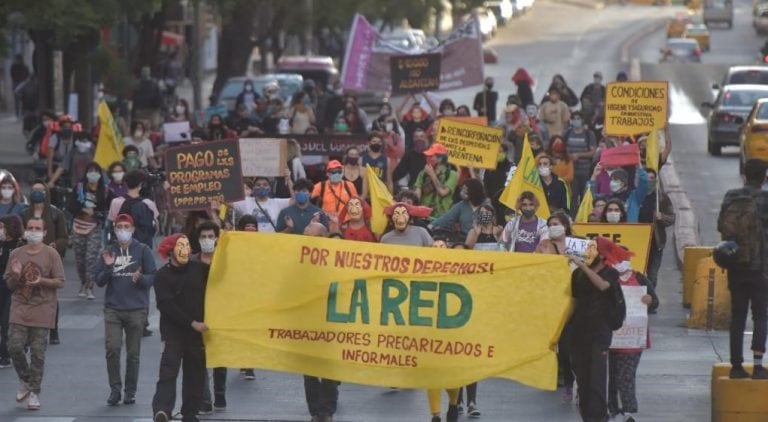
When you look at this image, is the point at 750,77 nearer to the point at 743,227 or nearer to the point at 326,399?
the point at 743,227

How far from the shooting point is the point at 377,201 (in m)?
18.9

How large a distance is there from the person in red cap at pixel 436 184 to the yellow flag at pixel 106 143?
16.1 ft

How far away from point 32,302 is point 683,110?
35.2 meters

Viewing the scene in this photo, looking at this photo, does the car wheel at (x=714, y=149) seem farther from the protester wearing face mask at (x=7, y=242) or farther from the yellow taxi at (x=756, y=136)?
the protester wearing face mask at (x=7, y=242)

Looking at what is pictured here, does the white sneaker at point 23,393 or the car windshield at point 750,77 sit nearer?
the white sneaker at point 23,393

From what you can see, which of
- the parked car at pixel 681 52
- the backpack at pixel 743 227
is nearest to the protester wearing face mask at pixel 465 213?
the backpack at pixel 743 227

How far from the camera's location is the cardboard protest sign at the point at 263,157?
826 inches

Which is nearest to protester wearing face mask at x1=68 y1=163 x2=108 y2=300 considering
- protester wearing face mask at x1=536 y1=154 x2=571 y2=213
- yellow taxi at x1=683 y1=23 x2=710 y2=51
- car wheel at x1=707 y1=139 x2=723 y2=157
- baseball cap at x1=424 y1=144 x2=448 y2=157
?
baseball cap at x1=424 y1=144 x2=448 y2=157

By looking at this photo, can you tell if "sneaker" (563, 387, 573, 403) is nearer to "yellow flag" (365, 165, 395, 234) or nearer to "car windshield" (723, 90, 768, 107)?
"yellow flag" (365, 165, 395, 234)

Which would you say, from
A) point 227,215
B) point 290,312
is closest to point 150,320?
point 227,215

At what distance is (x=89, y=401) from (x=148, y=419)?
3.27 ft

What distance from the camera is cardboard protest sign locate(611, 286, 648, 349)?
14109 mm

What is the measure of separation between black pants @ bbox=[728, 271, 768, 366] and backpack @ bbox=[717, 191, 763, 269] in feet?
0.46

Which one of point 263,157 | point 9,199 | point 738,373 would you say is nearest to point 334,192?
point 263,157
